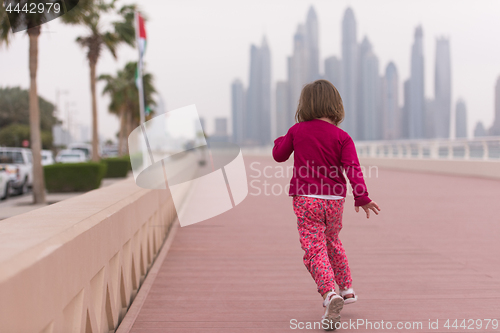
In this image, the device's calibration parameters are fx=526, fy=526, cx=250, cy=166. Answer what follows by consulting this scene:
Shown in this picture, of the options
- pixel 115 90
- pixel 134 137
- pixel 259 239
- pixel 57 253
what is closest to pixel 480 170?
pixel 259 239

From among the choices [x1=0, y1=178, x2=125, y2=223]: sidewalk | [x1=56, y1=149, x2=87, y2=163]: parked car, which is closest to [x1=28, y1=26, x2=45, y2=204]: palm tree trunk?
[x1=0, y1=178, x2=125, y2=223]: sidewalk

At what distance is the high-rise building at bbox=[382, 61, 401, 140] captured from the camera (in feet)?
357

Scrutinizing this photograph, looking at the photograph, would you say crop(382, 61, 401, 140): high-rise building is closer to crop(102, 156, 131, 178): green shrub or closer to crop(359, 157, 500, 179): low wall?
crop(359, 157, 500, 179): low wall

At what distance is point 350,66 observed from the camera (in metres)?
144

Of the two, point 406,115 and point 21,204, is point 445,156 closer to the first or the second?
point 21,204

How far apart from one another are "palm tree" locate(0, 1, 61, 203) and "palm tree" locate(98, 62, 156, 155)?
1130 inches

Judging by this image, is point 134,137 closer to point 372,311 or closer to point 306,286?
point 306,286

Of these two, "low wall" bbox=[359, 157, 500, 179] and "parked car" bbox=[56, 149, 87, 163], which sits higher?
"parked car" bbox=[56, 149, 87, 163]

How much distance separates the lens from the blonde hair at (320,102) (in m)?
3.53

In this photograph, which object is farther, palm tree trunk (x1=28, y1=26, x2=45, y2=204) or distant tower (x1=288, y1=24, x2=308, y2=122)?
distant tower (x1=288, y1=24, x2=308, y2=122)

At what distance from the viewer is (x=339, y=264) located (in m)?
3.75

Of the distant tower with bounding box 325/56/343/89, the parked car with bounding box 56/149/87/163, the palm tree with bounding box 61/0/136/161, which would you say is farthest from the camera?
the distant tower with bounding box 325/56/343/89

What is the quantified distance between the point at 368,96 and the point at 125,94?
84956 millimetres

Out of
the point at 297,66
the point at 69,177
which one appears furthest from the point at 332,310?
the point at 297,66
